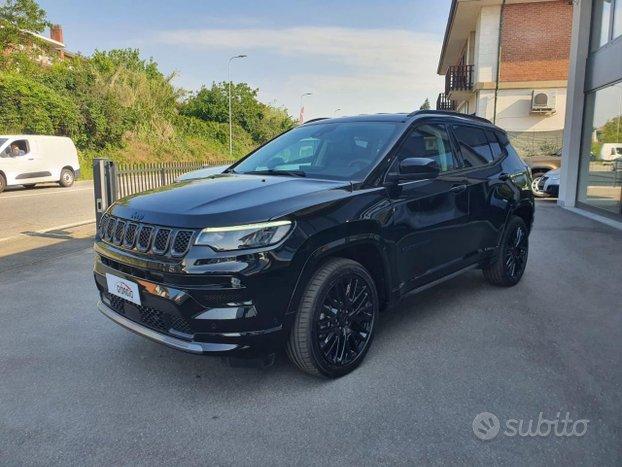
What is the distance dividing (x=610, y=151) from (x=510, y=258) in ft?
22.8

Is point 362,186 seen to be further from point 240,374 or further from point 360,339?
point 240,374

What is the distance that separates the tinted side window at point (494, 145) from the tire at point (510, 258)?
66cm

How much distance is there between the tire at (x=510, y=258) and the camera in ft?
16.3

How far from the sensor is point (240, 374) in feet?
10.8

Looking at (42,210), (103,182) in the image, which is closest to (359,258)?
(103,182)

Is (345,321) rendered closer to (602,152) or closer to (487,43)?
(602,152)

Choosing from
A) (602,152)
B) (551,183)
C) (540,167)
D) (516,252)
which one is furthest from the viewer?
(540,167)

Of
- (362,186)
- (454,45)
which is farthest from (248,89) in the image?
(362,186)

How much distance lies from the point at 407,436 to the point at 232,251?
4.47 feet

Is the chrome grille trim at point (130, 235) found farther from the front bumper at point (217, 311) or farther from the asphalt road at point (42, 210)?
the asphalt road at point (42, 210)

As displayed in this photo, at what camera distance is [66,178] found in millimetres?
18391

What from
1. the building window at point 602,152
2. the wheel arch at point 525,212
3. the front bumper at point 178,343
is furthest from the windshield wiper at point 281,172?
the building window at point 602,152

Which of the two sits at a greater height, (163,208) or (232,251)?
(163,208)
